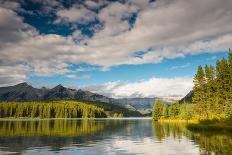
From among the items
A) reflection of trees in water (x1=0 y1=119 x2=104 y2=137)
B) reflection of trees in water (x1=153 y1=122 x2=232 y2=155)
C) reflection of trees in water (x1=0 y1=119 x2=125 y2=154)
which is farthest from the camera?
reflection of trees in water (x1=0 y1=119 x2=104 y2=137)

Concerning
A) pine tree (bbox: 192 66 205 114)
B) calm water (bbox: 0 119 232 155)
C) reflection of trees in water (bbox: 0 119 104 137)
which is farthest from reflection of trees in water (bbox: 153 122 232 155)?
pine tree (bbox: 192 66 205 114)

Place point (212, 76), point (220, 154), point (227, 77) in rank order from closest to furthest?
1. point (220, 154)
2. point (227, 77)
3. point (212, 76)

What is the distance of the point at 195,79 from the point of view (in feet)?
410

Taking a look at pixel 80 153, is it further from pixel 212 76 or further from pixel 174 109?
pixel 174 109

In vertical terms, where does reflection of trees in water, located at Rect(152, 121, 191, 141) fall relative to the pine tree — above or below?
below

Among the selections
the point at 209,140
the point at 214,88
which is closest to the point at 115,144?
the point at 209,140

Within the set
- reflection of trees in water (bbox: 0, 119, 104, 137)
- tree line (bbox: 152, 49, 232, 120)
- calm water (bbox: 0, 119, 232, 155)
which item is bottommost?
calm water (bbox: 0, 119, 232, 155)

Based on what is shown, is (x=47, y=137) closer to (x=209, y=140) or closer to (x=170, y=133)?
(x=170, y=133)

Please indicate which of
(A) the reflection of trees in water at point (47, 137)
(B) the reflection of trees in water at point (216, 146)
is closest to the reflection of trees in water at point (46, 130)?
(A) the reflection of trees in water at point (47, 137)

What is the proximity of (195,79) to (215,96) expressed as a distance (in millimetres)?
13696

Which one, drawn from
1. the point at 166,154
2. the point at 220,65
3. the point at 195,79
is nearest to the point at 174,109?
the point at 195,79

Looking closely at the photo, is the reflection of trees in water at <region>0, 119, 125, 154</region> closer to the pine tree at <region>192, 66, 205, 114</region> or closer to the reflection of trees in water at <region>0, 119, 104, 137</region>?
the reflection of trees in water at <region>0, 119, 104, 137</region>

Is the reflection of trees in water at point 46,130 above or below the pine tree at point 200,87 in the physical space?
below

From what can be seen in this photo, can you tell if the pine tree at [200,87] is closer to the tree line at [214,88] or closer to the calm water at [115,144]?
the tree line at [214,88]
